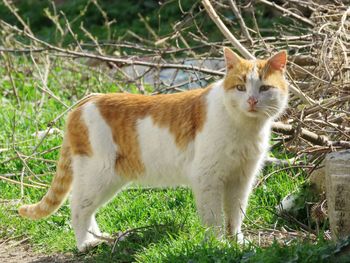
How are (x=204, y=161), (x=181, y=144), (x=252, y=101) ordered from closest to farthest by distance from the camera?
(x=252, y=101) < (x=204, y=161) < (x=181, y=144)

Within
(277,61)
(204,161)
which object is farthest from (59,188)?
(277,61)

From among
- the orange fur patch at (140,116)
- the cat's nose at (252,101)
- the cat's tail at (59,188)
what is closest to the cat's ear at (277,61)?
the cat's nose at (252,101)

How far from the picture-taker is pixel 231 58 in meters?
5.31

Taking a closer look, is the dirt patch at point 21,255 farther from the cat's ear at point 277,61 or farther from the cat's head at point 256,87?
the cat's ear at point 277,61

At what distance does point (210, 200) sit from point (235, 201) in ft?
0.98

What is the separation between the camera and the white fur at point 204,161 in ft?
17.2

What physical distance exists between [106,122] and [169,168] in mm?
577

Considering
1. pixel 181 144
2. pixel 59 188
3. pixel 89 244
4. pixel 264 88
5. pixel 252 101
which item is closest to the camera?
pixel 252 101

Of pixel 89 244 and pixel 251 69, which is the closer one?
pixel 251 69

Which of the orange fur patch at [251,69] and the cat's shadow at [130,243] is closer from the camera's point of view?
the orange fur patch at [251,69]

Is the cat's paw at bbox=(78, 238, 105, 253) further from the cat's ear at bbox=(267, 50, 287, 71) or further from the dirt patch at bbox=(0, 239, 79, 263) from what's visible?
the cat's ear at bbox=(267, 50, 287, 71)

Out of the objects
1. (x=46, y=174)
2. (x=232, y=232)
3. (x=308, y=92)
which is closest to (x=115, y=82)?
(x=46, y=174)

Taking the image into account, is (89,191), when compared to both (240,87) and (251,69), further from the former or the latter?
(251,69)

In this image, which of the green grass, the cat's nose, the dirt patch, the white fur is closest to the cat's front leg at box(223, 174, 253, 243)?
the white fur
